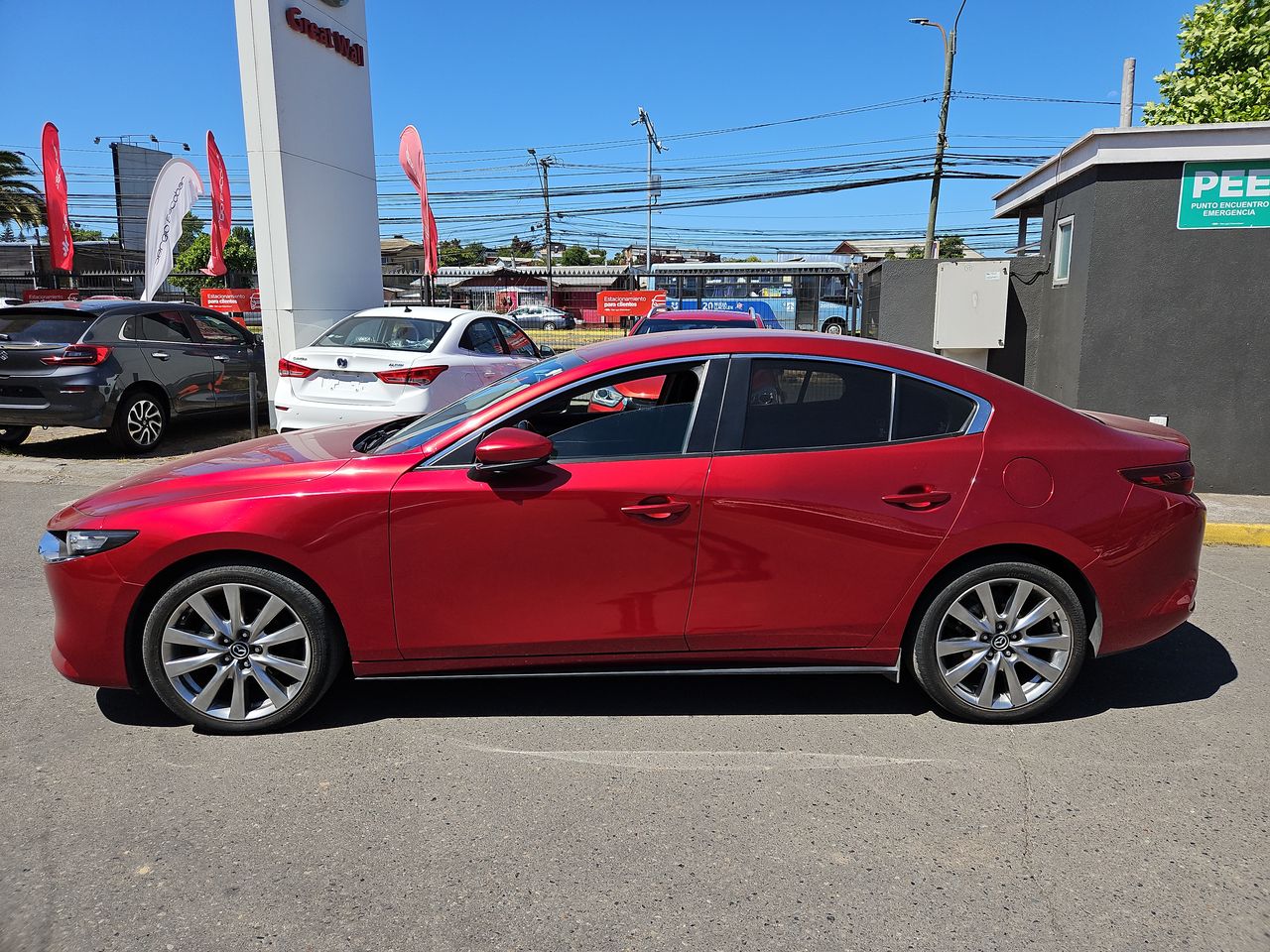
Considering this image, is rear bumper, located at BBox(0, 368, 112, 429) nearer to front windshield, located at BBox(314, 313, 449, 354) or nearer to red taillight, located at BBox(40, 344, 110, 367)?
red taillight, located at BBox(40, 344, 110, 367)

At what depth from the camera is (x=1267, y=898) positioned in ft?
8.92

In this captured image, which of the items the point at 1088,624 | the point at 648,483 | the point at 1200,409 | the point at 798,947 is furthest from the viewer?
the point at 1200,409

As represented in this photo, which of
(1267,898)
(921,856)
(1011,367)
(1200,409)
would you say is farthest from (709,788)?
(1011,367)

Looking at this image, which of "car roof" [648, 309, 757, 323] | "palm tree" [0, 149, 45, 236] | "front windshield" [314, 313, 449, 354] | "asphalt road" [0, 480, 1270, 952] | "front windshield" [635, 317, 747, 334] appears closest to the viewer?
"asphalt road" [0, 480, 1270, 952]

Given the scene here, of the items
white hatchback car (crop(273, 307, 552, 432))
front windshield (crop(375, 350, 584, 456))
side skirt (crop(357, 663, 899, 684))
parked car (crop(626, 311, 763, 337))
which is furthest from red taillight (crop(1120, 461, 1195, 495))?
parked car (crop(626, 311, 763, 337))

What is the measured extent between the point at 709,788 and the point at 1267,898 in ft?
5.55

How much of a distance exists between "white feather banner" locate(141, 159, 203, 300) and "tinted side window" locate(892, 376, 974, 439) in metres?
14.6

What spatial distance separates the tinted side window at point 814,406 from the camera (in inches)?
145

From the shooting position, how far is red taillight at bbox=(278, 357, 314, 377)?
8359 millimetres

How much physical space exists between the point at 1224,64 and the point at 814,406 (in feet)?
58.1

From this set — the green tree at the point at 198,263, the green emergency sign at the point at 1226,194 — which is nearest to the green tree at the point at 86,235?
the green tree at the point at 198,263

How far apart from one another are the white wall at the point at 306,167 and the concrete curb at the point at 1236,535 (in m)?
9.23

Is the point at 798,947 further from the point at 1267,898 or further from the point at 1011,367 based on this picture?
the point at 1011,367

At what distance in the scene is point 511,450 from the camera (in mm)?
3438
